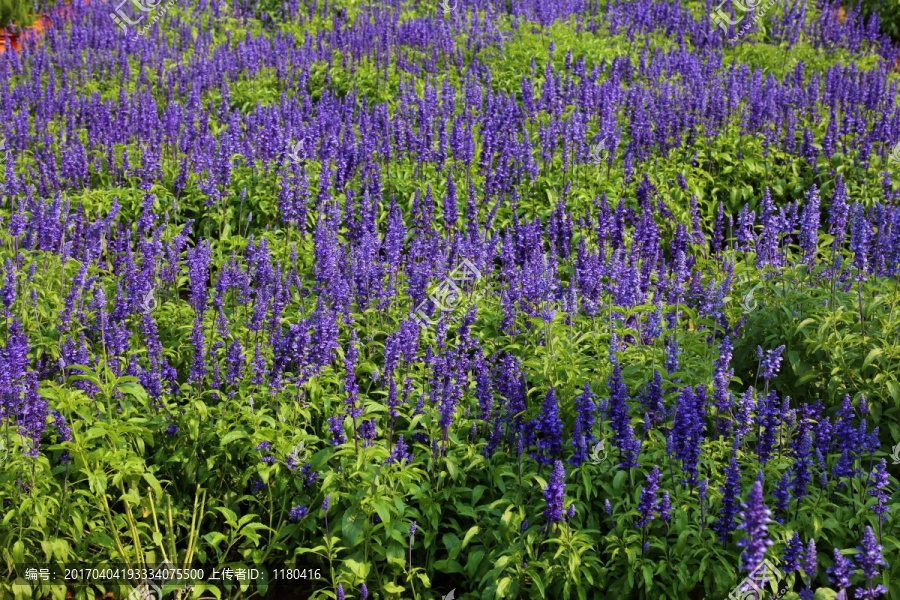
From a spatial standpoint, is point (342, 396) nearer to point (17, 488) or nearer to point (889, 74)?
point (17, 488)

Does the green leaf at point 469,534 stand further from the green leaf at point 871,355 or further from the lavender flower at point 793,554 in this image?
the green leaf at point 871,355

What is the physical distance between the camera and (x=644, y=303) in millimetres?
6590

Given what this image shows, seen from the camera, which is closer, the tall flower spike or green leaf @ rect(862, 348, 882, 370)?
the tall flower spike

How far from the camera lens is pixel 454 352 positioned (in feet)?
19.8

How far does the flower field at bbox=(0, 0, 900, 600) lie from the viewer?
4680 millimetres

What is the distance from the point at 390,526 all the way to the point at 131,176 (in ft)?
19.0

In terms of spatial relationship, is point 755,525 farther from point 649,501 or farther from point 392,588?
point 392,588

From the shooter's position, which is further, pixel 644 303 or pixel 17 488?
pixel 644 303

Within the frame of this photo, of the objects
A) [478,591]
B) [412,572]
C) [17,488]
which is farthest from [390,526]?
[17,488]

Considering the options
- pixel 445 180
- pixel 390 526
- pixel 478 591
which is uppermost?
pixel 445 180

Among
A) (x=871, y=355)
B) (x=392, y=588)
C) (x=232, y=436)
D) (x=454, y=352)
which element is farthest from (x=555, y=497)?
(x=871, y=355)

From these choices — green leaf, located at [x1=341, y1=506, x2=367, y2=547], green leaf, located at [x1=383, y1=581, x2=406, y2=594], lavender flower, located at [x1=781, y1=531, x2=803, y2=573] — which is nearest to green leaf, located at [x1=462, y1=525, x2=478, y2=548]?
green leaf, located at [x1=383, y1=581, x2=406, y2=594]

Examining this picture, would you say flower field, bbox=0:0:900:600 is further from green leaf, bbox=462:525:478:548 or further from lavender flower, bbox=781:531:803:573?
green leaf, bbox=462:525:478:548

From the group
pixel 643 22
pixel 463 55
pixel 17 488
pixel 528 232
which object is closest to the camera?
pixel 17 488
